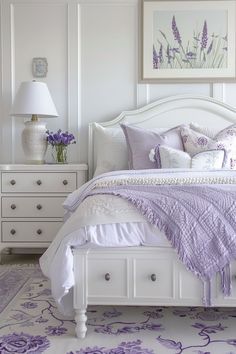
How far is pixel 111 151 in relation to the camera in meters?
3.52

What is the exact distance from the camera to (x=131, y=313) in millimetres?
2242

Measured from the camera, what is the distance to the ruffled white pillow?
2.86 metres

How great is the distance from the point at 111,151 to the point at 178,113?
2.30 ft

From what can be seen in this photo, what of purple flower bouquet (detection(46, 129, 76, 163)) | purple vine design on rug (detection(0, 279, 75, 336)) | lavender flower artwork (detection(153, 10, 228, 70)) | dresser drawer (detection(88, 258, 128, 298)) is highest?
lavender flower artwork (detection(153, 10, 228, 70))

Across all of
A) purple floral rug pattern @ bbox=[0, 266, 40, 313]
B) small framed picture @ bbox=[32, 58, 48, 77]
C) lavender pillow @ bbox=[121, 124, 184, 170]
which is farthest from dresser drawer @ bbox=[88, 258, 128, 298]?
small framed picture @ bbox=[32, 58, 48, 77]

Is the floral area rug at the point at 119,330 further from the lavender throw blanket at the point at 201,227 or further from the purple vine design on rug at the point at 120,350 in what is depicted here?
the lavender throw blanket at the point at 201,227

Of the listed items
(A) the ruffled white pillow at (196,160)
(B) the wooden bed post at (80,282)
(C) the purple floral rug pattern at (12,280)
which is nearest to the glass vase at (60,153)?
(C) the purple floral rug pattern at (12,280)

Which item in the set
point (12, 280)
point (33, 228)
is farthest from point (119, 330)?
point (33, 228)

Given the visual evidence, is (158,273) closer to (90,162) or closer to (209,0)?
(90,162)

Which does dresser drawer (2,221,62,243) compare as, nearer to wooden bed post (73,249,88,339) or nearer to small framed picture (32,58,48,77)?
Answer: small framed picture (32,58,48,77)

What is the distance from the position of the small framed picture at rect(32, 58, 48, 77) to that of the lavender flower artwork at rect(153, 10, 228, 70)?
3.22 feet

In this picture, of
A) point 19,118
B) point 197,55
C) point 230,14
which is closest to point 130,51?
point 197,55

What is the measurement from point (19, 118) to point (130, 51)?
1.17 metres

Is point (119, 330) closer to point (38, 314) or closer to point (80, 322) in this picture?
point (80, 322)
